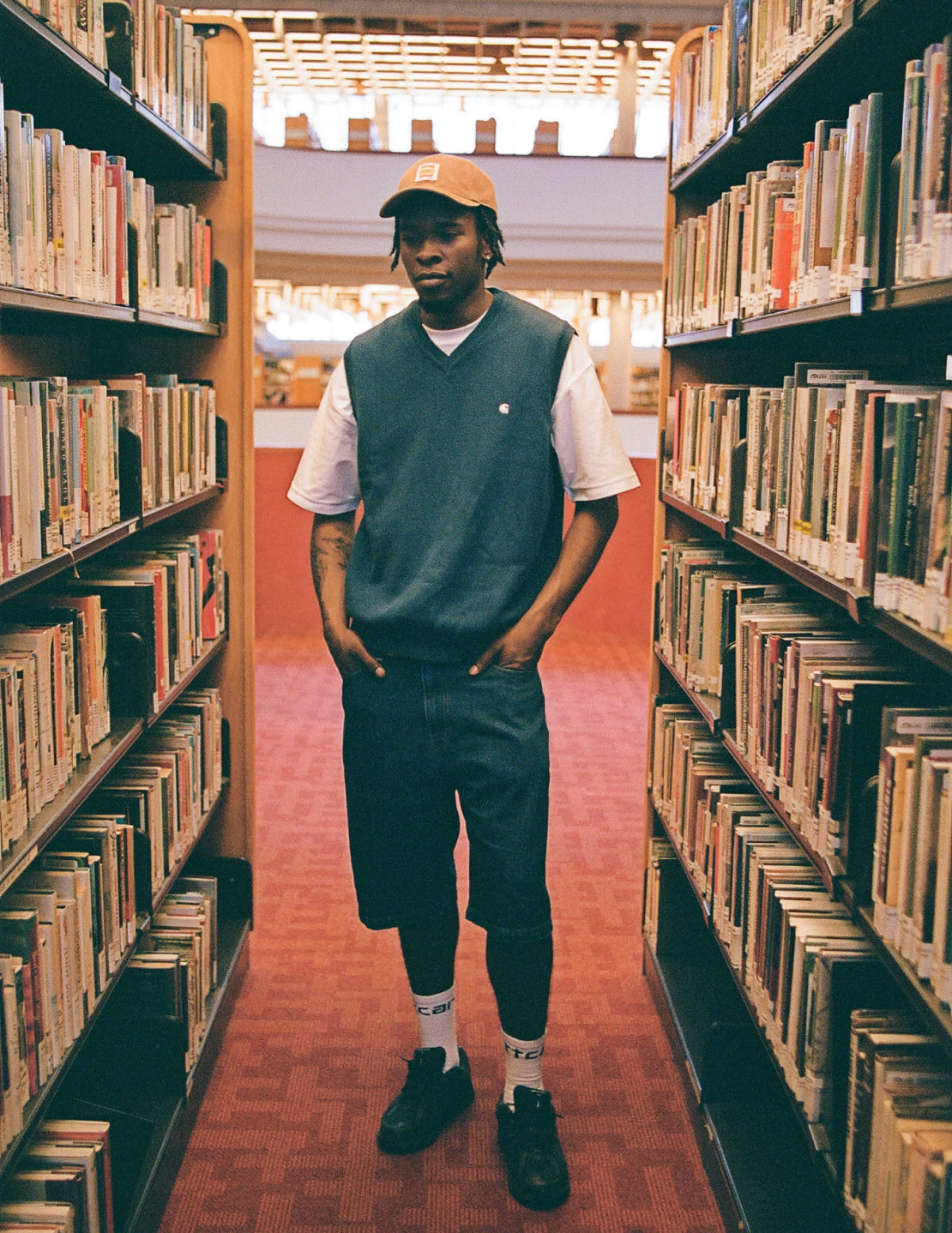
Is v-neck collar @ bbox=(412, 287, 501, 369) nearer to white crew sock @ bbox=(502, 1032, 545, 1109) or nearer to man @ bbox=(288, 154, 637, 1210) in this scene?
man @ bbox=(288, 154, 637, 1210)

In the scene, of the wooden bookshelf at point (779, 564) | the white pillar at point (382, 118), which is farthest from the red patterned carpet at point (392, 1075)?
the white pillar at point (382, 118)

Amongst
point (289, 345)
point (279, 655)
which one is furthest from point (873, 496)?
point (289, 345)

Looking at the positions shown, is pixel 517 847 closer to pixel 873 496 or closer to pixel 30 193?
pixel 873 496

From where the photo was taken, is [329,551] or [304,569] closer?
[329,551]

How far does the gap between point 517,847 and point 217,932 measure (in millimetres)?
1239

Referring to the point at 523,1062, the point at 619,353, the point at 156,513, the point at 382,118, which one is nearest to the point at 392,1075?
the point at 523,1062

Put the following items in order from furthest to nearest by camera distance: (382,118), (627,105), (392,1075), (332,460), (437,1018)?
(382,118) < (627,105) < (392,1075) < (437,1018) < (332,460)

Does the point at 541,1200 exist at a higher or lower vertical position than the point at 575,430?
lower

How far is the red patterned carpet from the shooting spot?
6.71 feet

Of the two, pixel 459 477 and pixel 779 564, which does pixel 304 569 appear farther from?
pixel 779 564

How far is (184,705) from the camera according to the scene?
2.73m

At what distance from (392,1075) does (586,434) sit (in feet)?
4.65

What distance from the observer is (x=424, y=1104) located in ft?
7.33

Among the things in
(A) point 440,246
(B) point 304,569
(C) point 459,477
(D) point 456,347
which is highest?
(A) point 440,246
